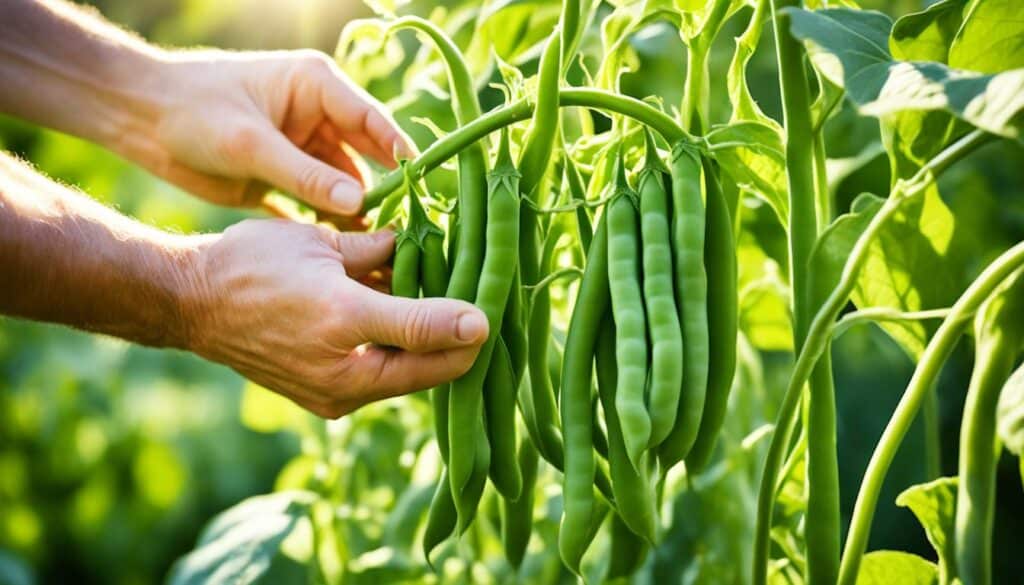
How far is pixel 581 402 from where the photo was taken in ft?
2.64

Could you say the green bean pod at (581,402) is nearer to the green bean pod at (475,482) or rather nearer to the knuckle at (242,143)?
the green bean pod at (475,482)

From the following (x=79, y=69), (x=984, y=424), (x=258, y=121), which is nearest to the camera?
(x=984, y=424)

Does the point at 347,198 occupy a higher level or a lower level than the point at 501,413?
higher

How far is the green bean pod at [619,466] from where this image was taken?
80cm

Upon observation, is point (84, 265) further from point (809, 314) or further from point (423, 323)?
point (809, 314)

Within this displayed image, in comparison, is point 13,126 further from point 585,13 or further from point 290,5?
point 585,13

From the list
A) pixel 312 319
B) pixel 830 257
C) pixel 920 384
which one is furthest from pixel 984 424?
pixel 312 319

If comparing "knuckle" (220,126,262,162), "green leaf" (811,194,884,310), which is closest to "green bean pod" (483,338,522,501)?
"green leaf" (811,194,884,310)

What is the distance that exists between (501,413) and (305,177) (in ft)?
1.28

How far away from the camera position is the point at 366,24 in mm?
969

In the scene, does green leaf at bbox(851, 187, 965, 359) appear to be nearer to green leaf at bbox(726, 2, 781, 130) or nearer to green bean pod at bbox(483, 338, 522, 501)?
green leaf at bbox(726, 2, 781, 130)

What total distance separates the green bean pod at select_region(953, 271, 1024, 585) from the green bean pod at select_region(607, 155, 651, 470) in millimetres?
200

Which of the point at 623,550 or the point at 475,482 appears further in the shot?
the point at 623,550

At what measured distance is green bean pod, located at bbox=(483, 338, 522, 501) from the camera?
859 mm
